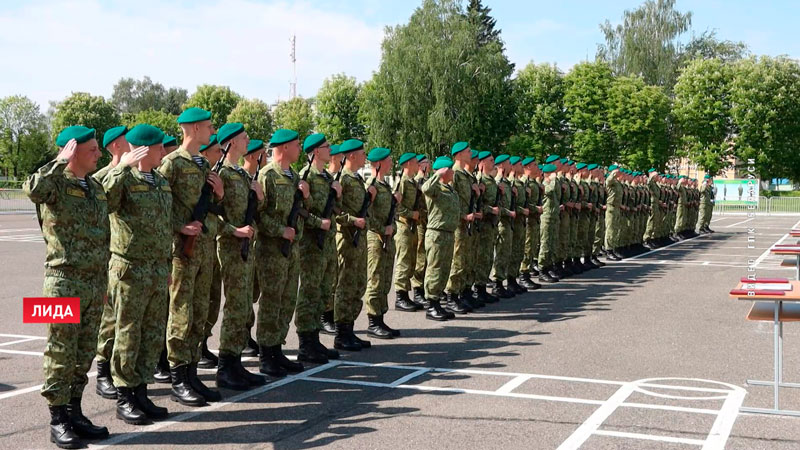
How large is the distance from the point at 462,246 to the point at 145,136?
19.8 ft

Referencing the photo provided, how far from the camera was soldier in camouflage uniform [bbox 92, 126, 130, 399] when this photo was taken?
6.23 meters

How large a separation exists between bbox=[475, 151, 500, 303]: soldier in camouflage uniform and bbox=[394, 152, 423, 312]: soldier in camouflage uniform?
3.46 ft

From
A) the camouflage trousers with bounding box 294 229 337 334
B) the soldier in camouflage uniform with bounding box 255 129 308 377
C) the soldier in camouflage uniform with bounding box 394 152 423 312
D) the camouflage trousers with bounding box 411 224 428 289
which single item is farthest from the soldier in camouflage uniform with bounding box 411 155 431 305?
the soldier in camouflage uniform with bounding box 255 129 308 377

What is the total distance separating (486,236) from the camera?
38.9ft

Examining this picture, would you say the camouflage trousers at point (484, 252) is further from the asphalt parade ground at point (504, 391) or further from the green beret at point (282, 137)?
the green beret at point (282, 137)

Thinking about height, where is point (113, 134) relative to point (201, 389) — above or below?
above

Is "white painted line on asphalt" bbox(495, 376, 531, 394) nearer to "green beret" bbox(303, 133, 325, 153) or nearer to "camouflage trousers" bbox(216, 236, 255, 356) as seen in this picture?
"camouflage trousers" bbox(216, 236, 255, 356)

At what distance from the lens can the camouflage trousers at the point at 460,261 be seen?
35.9ft

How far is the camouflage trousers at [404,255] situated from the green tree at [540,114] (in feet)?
151

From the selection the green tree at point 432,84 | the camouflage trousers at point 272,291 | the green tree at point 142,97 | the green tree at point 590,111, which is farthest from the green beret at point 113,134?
the green tree at point 142,97

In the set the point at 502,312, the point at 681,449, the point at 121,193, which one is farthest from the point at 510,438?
the point at 502,312

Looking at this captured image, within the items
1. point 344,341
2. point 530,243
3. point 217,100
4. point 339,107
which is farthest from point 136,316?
point 217,100

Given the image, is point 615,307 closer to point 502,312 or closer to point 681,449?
point 502,312

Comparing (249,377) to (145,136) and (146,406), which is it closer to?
(146,406)
